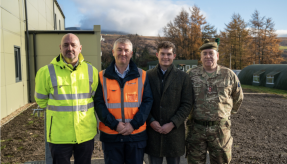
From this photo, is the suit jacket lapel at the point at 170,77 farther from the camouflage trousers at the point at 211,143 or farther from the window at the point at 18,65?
the window at the point at 18,65

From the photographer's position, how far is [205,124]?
2.87 m

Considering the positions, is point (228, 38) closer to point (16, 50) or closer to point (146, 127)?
point (16, 50)

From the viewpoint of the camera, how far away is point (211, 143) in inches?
112

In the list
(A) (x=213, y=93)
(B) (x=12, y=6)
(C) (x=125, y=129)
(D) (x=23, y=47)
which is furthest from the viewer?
(D) (x=23, y=47)

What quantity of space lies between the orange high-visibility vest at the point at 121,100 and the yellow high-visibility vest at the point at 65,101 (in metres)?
0.25

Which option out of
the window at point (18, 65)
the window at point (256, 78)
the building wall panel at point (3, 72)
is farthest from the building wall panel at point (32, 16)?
the window at point (256, 78)

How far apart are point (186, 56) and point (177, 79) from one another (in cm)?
3821

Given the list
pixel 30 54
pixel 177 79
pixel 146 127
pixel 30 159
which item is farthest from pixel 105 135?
pixel 30 54

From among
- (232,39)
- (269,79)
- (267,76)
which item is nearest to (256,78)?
(267,76)

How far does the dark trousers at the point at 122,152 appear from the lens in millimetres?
2488

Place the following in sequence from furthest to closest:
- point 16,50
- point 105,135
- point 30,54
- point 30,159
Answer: point 30,54
point 16,50
point 30,159
point 105,135

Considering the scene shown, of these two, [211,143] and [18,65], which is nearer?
[211,143]

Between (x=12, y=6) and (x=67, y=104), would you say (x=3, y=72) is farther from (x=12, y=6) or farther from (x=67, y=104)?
(x=67, y=104)

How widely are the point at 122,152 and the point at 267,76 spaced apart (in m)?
21.1
